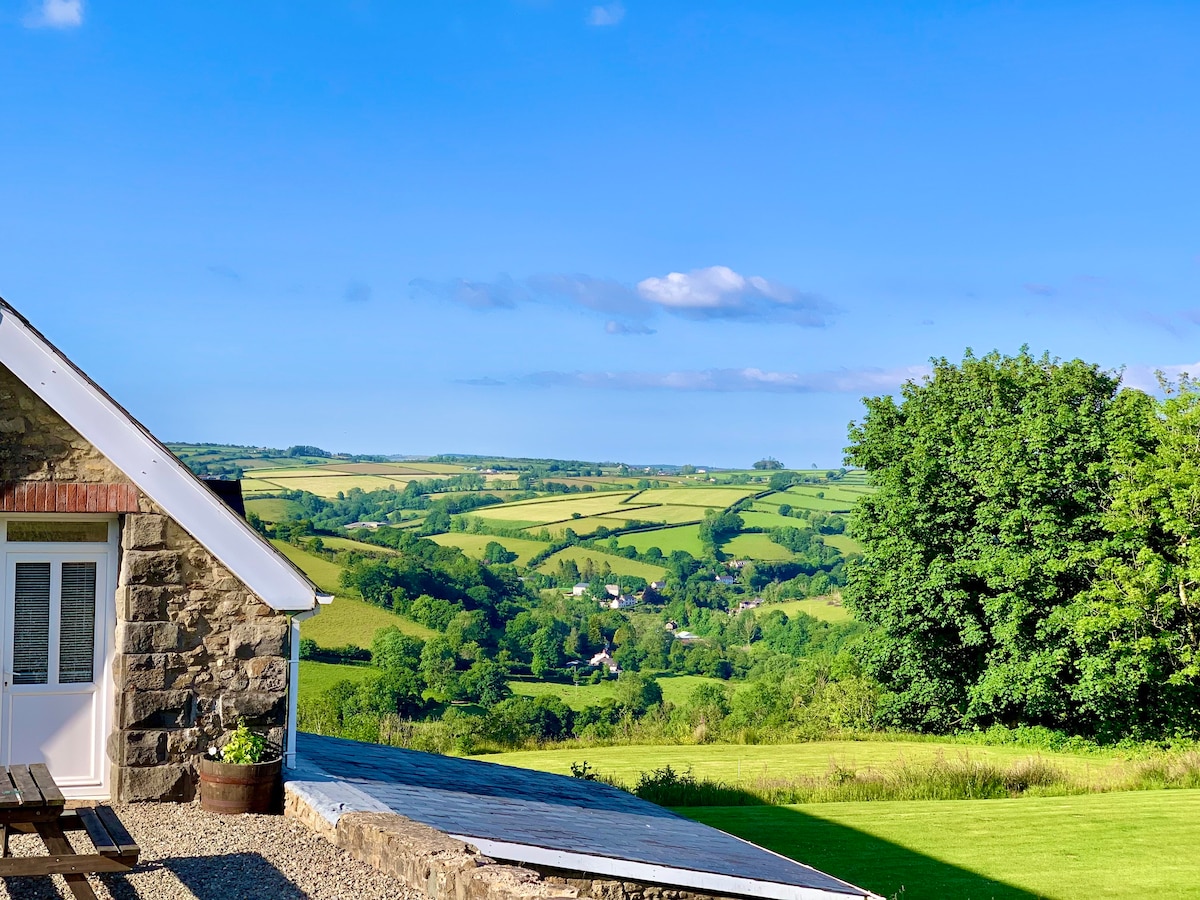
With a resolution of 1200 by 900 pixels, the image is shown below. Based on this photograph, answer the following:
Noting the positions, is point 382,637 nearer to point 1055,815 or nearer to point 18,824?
point 1055,815

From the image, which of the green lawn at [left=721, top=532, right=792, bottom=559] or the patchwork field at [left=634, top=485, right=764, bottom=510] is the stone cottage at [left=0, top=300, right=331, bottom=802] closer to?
the green lawn at [left=721, top=532, right=792, bottom=559]

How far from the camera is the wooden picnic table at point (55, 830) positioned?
252 inches

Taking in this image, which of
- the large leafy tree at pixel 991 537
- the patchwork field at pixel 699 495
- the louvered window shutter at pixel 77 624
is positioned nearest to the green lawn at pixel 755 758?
the large leafy tree at pixel 991 537

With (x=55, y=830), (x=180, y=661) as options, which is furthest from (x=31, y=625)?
(x=55, y=830)

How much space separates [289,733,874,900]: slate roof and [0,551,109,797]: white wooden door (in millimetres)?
1986

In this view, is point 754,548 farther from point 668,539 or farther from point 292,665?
point 292,665

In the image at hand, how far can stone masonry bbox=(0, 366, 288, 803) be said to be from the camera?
9.54m

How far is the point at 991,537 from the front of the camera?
32.4 meters

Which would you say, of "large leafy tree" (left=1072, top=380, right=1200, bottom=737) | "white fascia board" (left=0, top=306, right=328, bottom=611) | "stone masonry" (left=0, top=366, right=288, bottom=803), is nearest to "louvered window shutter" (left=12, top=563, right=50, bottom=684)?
"stone masonry" (left=0, top=366, right=288, bottom=803)

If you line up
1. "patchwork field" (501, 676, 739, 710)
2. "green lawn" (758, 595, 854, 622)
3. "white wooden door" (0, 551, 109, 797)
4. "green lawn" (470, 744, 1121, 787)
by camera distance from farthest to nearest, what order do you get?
"green lawn" (758, 595, 854, 622)
"patchwork field" (501, 676, 739, 710)
"green lawn" (470, 744, 1121, 787)
"white wooden door" (0, 551, 109, 797)

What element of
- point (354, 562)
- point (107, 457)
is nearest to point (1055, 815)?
point (107, 457)

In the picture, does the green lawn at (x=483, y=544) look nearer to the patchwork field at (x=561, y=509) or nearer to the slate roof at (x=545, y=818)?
the patchwork field at (x=561, y=509)

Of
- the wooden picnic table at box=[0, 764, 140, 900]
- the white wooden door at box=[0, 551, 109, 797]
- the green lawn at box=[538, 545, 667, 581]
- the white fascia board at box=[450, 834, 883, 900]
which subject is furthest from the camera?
the green lawn at box=[538, 545, 667, 581]

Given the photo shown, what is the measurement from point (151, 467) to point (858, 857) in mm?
9748
